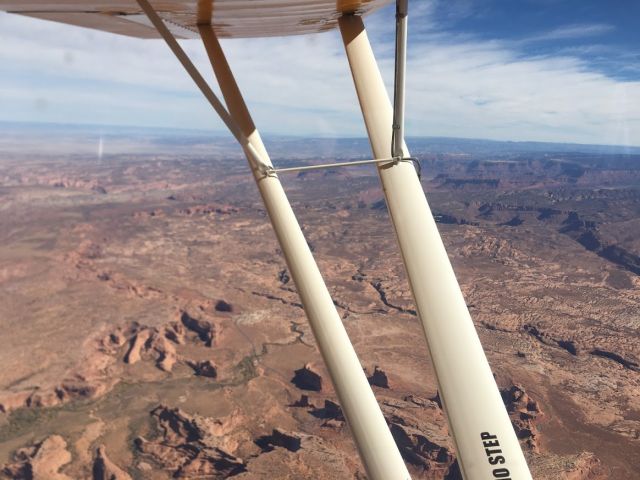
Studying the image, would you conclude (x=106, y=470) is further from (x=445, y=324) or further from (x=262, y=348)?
(x=445, y=324)

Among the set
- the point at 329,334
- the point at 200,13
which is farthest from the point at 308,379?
the point at 200,13

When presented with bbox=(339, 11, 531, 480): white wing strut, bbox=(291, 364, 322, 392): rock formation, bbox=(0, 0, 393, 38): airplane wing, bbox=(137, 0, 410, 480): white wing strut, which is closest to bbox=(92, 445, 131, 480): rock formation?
bbox=(291, 364, 322, 392): rock formation

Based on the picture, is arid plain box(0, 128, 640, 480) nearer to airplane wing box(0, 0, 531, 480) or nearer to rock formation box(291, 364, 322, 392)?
rock formation box(291, 364, 322, 392)

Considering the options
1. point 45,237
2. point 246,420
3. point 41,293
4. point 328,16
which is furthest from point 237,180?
point 328,16

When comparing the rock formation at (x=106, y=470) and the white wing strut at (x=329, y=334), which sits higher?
the white wing strut at (x=329, y=334)

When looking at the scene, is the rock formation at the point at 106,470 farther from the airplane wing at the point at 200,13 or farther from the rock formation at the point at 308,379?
the airplane wing at the point at 200,13

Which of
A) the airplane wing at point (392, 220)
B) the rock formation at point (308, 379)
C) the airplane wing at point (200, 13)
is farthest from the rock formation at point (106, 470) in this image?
the airplane wing at point (200, 13)
